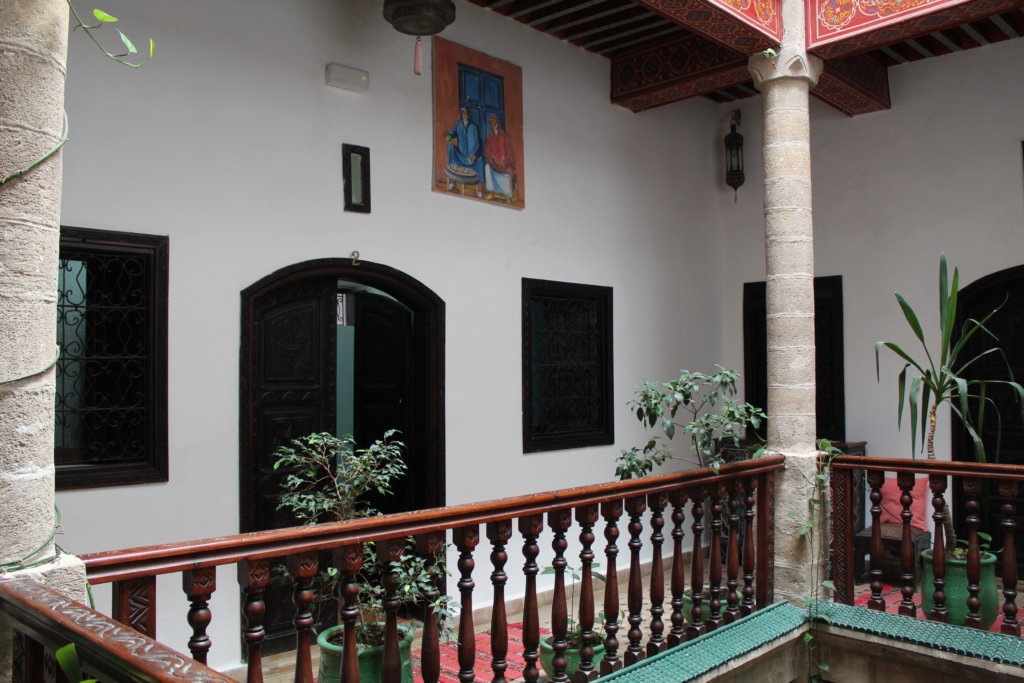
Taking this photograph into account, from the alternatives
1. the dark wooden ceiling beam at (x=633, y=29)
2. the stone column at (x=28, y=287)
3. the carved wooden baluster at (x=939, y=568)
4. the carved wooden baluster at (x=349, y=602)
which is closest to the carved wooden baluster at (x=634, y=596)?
the carved wooden baluster at (x=349, y=602)

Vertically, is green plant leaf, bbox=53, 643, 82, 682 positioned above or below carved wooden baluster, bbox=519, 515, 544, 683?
above

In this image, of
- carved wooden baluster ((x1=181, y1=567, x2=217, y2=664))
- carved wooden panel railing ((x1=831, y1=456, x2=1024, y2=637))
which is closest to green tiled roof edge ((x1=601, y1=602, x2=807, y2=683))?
carved wooden panel railing ((x1=831, y1=456, x2=1024, y2=637))

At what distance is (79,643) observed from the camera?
5.49 feet

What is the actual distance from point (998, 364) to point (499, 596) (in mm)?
5104

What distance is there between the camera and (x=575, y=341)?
22.1 feet

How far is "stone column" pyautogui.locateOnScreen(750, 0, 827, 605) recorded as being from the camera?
4.79 m

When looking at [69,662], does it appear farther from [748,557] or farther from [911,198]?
[911,198]

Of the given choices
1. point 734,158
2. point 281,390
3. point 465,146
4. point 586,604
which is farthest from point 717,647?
point 734,158

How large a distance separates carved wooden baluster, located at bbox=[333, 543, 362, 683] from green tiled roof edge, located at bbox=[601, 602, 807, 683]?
4.40 feet

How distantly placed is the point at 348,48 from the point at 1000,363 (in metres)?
5.23

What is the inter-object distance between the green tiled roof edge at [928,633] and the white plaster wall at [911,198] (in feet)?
8.69

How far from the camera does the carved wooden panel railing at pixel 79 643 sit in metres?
1.55

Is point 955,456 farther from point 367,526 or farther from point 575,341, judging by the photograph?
point 367,526

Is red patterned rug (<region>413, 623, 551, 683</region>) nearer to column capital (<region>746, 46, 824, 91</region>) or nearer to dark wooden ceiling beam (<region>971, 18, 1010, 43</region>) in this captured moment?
column capital (<region>746, 46, 824, 91</region>)
